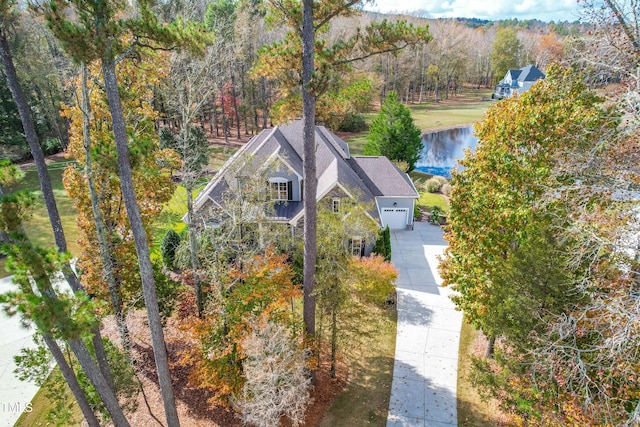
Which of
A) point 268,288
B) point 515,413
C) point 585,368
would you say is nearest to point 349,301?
point 268,288

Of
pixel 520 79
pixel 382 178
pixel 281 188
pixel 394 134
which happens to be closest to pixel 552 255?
pixel 281 188

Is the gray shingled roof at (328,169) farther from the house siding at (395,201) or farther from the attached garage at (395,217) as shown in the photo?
the attached garage at (395,217)

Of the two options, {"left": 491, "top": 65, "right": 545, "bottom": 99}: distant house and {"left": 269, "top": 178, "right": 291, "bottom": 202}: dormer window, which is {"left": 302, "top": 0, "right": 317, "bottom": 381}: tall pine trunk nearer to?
{"left": 269, "top": 178, "right": 291, "bottom": 202}: dormer window

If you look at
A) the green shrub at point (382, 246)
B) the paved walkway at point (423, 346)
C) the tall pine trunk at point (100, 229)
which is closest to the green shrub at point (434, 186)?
the paved walkway at point (423, 346)

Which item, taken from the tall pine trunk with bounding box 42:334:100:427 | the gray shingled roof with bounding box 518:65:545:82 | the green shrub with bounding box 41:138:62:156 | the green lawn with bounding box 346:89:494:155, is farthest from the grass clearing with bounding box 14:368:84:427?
the gray shingled roof with bounding box 518:65:545:82

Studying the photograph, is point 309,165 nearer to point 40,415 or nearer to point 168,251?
point 40,415

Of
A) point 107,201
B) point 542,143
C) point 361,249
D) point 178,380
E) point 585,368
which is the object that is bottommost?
point 178,380

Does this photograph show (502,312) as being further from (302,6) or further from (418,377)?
(302,6)

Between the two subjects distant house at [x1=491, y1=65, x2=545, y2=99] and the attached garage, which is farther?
distant house at [x1=491, y1=65, x2=545, y2=99]
